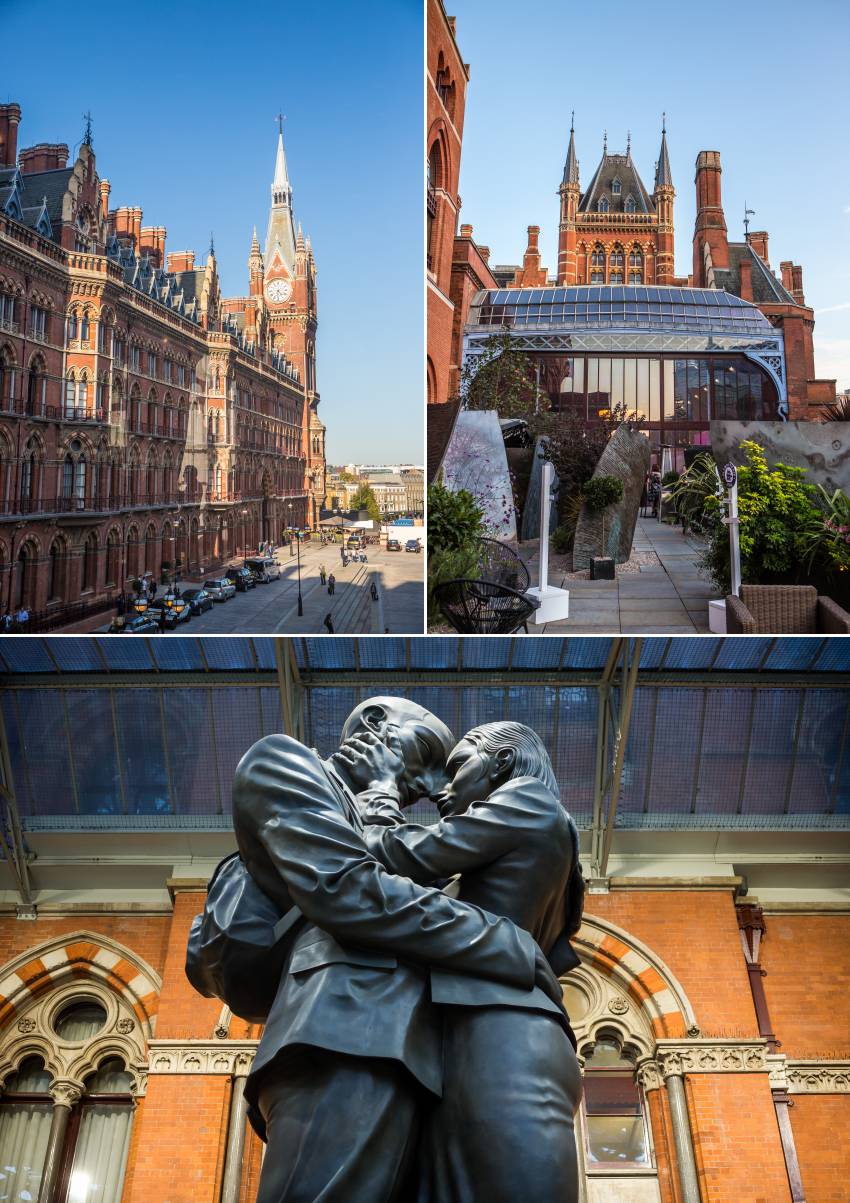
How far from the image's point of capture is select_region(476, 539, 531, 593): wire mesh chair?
746 centimetres

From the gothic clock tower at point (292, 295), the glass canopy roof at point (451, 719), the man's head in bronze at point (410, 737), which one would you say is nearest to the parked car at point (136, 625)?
the gothic clock tower at point (292, 295)

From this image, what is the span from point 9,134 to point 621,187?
444 centimetres

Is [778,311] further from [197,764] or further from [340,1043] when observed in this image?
[197,764]

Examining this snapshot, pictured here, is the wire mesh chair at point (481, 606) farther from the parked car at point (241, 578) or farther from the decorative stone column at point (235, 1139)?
the decorative stone column at point (235, 1139)

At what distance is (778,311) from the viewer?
7535mm

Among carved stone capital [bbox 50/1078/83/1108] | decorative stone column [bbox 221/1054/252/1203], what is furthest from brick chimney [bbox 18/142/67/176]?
carved stone capital [bbox 50/1078/83/1108]

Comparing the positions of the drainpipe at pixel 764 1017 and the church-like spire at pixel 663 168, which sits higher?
the church-like spire at pixel 663 168

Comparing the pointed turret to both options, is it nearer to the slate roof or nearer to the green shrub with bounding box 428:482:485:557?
the green shrub with bounding box 428:482:485:557

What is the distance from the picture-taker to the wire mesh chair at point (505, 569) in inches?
294

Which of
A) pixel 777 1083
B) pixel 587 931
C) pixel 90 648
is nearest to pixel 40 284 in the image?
pixel 90 648

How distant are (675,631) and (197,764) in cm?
590

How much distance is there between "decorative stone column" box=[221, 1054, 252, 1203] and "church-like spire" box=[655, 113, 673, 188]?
27.1 ft

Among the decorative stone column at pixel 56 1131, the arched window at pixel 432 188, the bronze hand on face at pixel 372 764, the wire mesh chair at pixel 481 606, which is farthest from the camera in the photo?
the decorative stone column at pixel 56 1131

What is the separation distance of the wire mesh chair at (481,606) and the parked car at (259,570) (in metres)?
1.31
